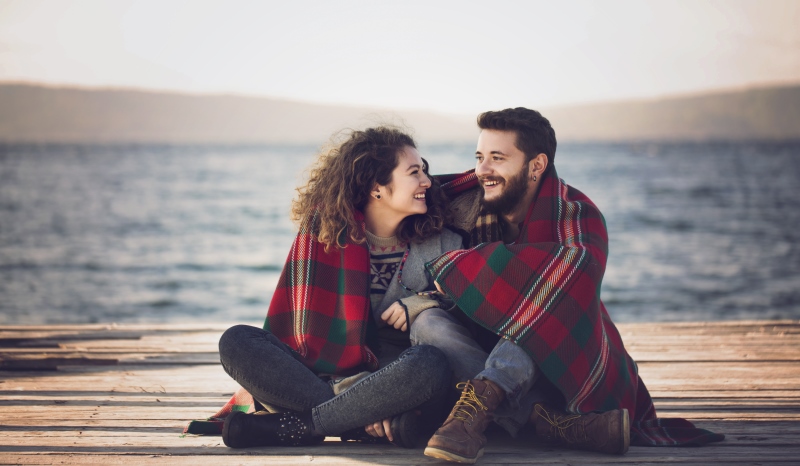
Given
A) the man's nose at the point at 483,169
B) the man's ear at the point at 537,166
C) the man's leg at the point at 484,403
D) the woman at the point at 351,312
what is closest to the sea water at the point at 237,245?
the woman at the point at 351,312

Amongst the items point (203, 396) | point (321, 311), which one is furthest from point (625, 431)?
point (203, 396)

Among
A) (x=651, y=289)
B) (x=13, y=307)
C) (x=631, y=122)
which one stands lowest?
(x=13, y=307)

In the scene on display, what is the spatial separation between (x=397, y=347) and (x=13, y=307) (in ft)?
28.8

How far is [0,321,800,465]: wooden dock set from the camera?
7.85 feet

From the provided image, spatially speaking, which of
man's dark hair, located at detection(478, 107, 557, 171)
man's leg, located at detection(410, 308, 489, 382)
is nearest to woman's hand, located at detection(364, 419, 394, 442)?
man's leg, located at detection(410, 308, 489, 382)

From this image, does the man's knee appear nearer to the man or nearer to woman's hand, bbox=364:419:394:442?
the man

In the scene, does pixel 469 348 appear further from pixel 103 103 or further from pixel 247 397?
pixel 103 103

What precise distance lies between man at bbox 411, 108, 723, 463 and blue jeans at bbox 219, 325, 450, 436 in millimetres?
143

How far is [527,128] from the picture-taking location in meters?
2.93

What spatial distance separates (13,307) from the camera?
10.1m

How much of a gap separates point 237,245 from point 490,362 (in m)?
14.3

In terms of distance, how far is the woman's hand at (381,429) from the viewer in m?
2.44

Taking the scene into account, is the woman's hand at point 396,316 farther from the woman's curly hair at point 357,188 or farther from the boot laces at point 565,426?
the boot laces at point 565,426

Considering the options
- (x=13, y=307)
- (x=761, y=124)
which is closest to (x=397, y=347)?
(x=13, y=307)
